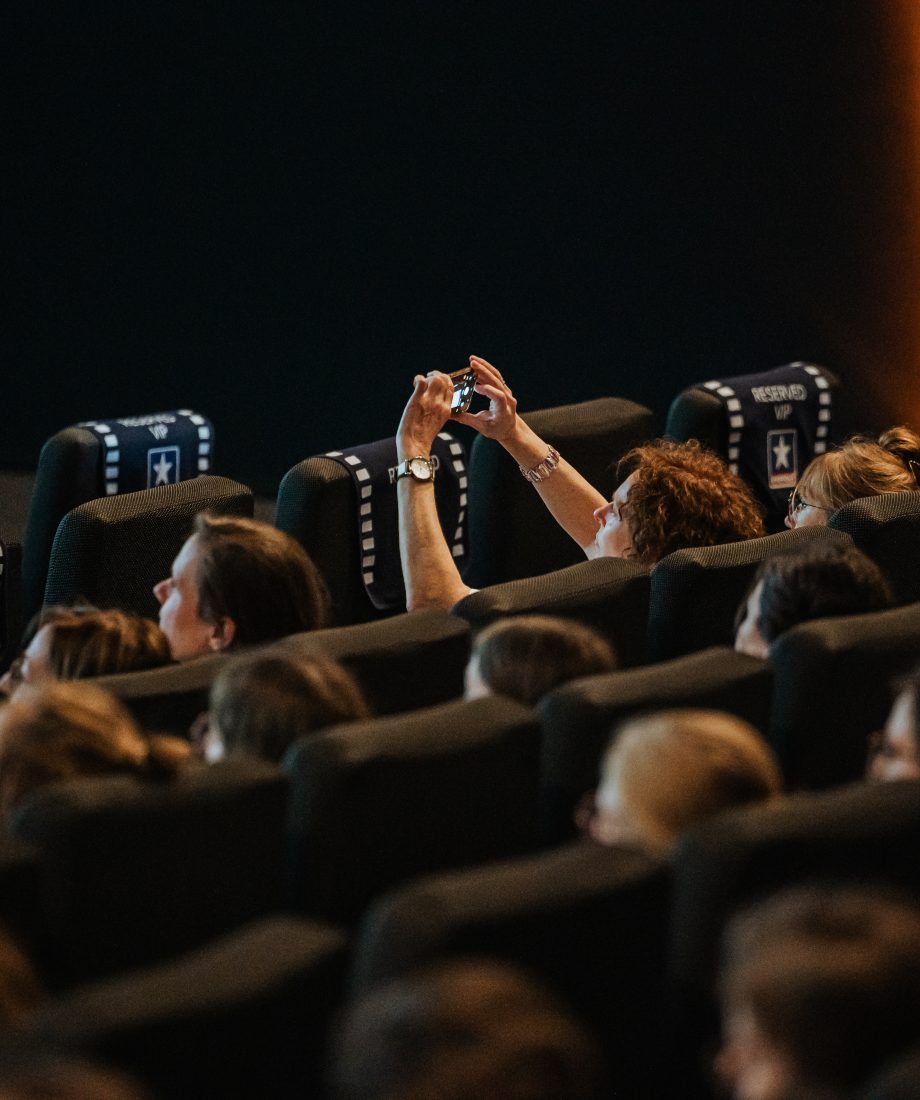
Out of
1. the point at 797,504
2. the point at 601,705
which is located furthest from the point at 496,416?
the point at 601,705

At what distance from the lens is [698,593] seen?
9.73ft

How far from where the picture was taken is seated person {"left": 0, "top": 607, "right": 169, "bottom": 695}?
8.95 feet

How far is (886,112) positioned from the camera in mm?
5367

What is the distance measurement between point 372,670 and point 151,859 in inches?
27.6

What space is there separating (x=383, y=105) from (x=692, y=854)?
4834 millimetres

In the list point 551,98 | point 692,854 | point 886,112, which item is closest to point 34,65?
point 551,98

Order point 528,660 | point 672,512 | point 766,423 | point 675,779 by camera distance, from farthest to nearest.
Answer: point 766,423 < point 672,512 < point 528,660 < point 675,779

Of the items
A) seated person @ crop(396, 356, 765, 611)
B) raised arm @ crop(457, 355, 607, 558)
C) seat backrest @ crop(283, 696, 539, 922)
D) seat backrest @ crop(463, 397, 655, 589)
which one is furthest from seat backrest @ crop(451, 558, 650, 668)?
seat backrest @ crop(463, 397, 655, 589)

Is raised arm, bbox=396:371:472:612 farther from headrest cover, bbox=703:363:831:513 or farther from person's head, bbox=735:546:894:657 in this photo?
headrest cover, bbox=703:363:831:513

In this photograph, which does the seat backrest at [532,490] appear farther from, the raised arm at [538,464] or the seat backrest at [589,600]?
the seat backrest at [589,600]

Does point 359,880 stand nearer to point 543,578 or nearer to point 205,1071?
point 205,1071

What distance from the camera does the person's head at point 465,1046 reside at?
1.30 metres

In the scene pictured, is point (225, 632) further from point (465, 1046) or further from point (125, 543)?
point (465, 1046)

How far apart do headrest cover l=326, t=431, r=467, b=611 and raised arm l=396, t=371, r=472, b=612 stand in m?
0.14
